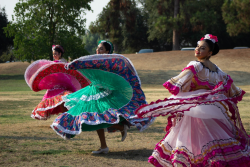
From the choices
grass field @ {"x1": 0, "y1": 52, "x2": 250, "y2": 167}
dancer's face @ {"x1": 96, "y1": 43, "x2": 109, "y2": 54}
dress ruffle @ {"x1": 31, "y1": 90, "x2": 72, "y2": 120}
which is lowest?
grass field @ {"x1": 0, "y1": 52, "x2": 250, "y2": 167}

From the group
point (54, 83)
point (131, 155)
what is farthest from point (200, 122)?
point (54, 83)

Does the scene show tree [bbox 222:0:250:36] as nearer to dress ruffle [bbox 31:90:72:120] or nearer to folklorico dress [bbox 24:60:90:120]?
folklorico dress [bbox 24:60:90:120]

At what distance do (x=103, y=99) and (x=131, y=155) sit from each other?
986 mm

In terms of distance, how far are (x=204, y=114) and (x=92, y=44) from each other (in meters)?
128

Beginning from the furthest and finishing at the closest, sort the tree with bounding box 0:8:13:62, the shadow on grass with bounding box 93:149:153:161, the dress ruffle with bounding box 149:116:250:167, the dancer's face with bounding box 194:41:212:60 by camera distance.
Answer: the tree with bounding box 0:8:13:62 → the shadow on grass with bounding box 93:149:153:161 → the dancer's face with bounding box 194:41:212:60 → the dress ruffle with bounding box 149:116:250:167

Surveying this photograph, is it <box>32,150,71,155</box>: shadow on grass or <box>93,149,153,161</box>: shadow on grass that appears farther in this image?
<box>32,150,71,155</box>: shadow on grass

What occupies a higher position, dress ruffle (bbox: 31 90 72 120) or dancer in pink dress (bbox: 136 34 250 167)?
dancer in pink dress (bbox: 136 34 250 167)

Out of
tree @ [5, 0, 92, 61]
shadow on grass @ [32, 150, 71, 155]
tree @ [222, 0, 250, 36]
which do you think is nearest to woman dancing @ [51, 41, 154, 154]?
shadow on grass @ [32, 150, 71, 155]

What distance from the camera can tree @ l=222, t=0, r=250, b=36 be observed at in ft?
91.4

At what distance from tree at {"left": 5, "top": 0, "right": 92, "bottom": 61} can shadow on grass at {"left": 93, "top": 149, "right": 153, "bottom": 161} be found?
23.4 m

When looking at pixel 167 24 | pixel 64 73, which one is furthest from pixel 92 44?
pixel 64 73

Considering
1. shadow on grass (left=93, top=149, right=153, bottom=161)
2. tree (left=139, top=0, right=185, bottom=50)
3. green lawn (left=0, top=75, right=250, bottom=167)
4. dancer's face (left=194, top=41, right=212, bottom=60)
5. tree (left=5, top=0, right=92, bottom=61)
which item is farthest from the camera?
tree (left=139, top=0, right=185, bottom=50)

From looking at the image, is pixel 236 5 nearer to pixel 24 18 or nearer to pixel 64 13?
pixel 64 13

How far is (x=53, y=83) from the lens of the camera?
7.19 metres
